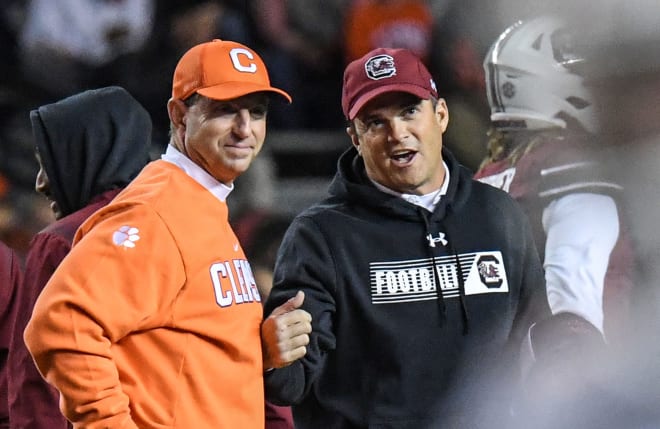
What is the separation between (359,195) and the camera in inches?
76.7

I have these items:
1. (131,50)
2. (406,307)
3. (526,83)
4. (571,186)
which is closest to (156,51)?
(131,50)

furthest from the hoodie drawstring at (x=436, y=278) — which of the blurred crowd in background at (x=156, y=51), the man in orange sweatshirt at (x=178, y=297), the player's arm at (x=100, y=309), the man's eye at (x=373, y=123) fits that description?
the blurred crowd in background at (x=156, y=51)

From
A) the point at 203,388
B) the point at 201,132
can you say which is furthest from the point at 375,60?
the point at 203,388

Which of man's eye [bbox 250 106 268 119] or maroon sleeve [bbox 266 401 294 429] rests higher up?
man's eye [bbox 250 106 268 119]

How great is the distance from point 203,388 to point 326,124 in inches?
136

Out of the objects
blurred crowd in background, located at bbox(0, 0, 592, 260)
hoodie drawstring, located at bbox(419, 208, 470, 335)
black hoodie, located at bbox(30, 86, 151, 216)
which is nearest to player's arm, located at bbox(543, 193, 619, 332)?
hoodie drawstring, located at bbox(419, 208, 470, 335)

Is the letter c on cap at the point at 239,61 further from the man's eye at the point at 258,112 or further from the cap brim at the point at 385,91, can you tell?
the cap brim at the point at 385,91

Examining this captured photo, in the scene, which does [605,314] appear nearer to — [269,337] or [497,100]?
[269,337]

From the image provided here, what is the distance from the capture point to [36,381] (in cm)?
188

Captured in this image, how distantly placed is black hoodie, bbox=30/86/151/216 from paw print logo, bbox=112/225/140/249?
524 millimetres

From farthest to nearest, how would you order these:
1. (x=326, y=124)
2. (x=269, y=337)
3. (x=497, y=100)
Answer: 1. (x=326, y=124)
2. (x=497, y=100)
3. (x=269, y=337)

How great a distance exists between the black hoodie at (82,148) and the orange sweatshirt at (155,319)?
13.8 inches

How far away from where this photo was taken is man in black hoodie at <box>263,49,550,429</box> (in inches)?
72.2

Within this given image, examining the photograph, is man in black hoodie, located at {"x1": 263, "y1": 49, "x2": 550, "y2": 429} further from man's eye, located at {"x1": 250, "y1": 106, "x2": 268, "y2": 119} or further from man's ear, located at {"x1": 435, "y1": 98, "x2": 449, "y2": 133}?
man's eye, located at {"x1": 250, "y1": 106, "x2": 268, "y2": 119}
